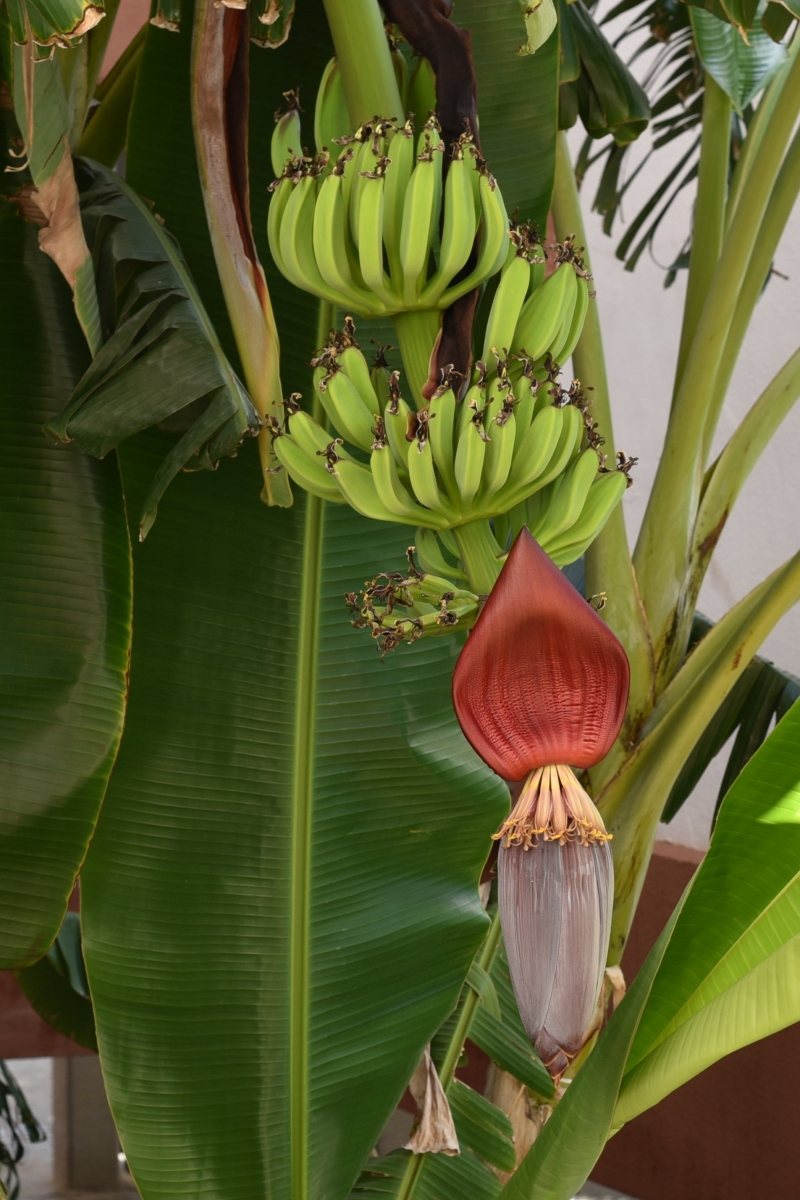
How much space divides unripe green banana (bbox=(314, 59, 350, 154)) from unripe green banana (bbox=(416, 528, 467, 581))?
8.6 inches

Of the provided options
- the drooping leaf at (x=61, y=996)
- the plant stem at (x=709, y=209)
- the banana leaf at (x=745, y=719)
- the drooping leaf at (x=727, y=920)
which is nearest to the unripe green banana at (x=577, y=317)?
the drooping leaf at (x=727, y=920)

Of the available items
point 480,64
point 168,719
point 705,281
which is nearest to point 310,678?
point 168,719

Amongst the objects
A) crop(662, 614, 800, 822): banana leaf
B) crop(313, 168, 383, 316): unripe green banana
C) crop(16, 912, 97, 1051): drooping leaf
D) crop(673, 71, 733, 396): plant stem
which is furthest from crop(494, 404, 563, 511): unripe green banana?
crop(16, 912, 97, 1051): drooping leaf

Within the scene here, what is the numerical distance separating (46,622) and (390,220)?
0.36 m

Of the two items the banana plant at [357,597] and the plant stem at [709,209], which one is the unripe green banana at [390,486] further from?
the plant stem at [709,209]

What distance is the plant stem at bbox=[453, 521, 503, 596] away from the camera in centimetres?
48

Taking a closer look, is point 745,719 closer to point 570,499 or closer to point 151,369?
point 570,499

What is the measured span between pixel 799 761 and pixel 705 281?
0.61m

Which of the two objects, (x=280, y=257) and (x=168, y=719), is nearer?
(x=280, y=257)

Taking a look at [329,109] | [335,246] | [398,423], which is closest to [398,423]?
[398,423]

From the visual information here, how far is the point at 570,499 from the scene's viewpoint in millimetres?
541

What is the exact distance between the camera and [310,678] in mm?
757

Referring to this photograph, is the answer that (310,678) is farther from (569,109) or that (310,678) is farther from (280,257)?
(569,109)

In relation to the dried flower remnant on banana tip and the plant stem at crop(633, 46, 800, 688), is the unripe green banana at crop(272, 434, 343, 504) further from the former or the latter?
the plant stem at crop(633, 46, 800, 688)
